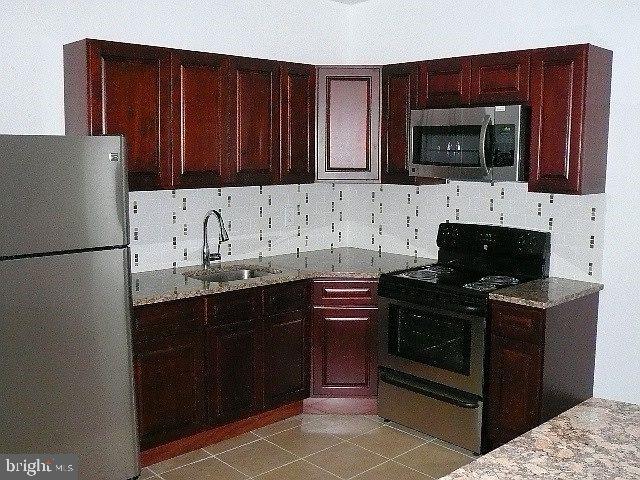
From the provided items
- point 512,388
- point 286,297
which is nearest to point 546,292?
point 512,388

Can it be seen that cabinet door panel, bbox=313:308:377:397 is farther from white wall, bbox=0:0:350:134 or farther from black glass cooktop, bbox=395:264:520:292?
white wall, bbox=0:0:350:134

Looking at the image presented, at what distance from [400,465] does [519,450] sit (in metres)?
2.15

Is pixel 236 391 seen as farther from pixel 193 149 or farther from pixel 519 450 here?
pixel 519 450

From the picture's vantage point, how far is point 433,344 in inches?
160

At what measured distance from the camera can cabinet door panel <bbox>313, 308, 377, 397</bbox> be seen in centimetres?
445

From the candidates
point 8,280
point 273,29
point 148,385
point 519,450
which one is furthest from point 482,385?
point 273,29

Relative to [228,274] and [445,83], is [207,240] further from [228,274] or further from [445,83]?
[445,83]

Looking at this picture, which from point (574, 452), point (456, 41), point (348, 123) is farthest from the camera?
point (348, 123)

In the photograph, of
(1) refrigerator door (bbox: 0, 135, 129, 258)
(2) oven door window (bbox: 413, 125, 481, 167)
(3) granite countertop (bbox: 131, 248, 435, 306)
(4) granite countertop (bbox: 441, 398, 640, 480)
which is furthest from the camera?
(2) oven door window (bbox: 413, 125, 481, 167)

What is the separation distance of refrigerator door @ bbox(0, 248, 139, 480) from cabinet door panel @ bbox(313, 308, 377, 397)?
4.61 ft

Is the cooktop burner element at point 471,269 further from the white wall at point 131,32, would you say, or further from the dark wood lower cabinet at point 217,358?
the white wall at point 131,32

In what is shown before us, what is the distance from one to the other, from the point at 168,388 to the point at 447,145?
2146mm

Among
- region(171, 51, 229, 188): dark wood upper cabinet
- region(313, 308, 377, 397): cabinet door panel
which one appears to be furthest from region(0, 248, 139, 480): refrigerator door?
region(313, 308, 377, 397): cabinet door panel

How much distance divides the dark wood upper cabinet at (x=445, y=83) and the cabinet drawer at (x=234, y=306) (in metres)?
1.61
